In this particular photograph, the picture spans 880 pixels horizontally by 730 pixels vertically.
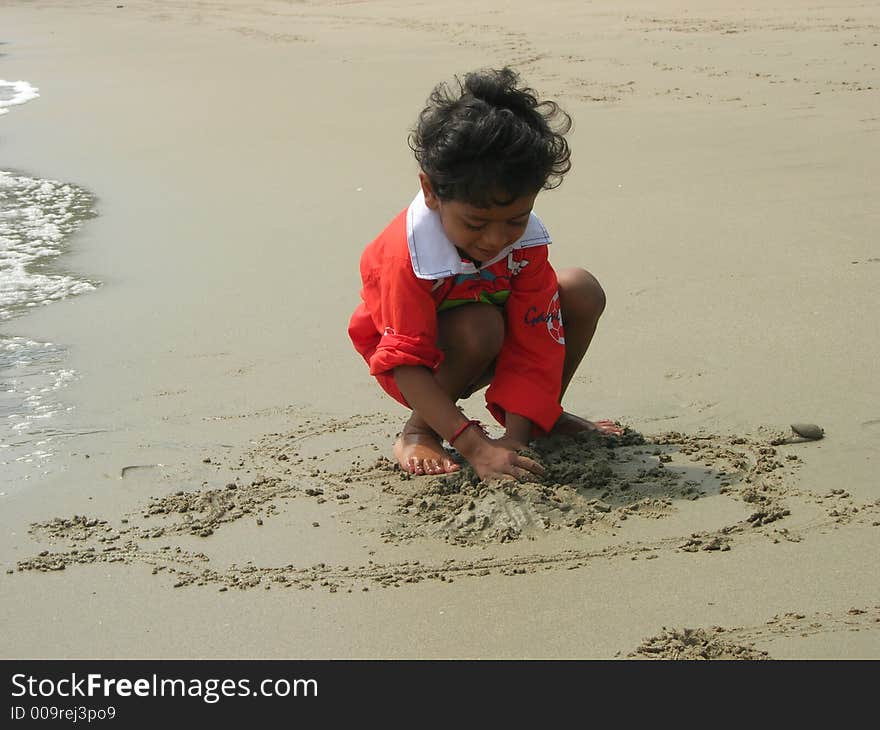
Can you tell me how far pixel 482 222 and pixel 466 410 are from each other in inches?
32.1

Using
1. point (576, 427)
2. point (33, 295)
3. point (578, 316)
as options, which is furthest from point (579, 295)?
point (33, 295)

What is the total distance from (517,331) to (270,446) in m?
0.72

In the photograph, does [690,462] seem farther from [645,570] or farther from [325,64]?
[325,64]

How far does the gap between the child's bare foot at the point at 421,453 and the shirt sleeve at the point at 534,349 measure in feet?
0.59

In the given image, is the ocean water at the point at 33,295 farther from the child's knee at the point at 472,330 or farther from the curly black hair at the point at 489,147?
the curly black hair at the point at 489,147

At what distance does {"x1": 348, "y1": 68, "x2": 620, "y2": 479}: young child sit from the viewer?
2.60m

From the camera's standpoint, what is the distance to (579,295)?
3.04 m

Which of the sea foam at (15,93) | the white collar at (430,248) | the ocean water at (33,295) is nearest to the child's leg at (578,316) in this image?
the white collar at (430,248)

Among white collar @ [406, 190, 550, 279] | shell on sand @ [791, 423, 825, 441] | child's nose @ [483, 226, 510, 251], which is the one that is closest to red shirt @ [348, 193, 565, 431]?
white collar @ [406, 190, 550, 279]

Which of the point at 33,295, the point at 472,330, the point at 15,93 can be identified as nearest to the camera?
the point at 472,330

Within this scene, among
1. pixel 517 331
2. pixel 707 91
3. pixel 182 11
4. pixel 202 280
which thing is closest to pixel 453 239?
pixel 517 331

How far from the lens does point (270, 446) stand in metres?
3.14

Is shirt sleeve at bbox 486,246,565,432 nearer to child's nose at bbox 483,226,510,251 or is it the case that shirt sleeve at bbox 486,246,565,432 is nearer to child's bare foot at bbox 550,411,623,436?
child's bare foot at bbox 550,411,623,436

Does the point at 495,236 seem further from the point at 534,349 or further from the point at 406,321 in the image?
the point at 534,349
